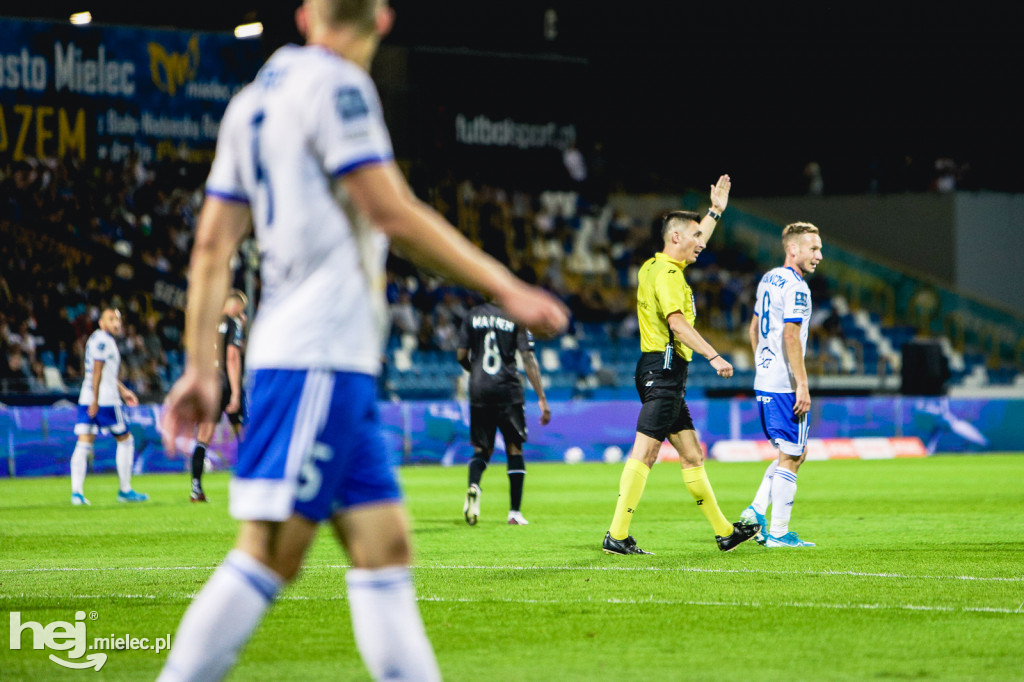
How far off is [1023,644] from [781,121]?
108ft

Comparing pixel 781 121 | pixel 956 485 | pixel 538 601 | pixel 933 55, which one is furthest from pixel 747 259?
pixel 538 601

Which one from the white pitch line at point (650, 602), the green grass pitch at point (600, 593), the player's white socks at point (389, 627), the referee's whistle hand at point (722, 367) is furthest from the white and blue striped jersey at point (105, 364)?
the player's white socks at point (389, 627)

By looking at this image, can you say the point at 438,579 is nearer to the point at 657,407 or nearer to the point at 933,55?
the point at 657,407

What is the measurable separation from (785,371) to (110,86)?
1888cm

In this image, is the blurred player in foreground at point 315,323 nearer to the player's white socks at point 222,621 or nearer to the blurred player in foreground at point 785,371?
the player's white socks at point 222,621

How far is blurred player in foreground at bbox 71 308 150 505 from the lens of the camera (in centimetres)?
1585

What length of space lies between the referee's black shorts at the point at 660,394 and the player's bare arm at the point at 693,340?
0.28 m

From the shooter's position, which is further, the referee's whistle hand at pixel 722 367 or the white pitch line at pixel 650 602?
the referee's whistle hand at pixel 722 367

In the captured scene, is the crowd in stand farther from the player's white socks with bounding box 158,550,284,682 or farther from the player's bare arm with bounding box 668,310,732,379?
the player's white socks with bounding box 158,550,284,682

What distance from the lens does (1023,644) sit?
6090mm

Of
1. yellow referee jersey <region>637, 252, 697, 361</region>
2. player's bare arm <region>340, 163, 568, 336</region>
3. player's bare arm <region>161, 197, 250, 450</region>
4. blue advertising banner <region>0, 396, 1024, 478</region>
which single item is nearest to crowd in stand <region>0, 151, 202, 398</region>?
blue advertising banner <region>0, 396, 1024, 478</region>

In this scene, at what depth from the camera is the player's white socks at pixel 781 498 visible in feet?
34.2

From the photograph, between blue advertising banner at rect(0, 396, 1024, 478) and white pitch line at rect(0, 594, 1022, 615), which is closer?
white pitch line at rect(0, 594, 1022, 615)

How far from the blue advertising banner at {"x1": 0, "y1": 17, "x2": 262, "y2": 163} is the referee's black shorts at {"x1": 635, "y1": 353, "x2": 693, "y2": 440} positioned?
1873 centimetres
